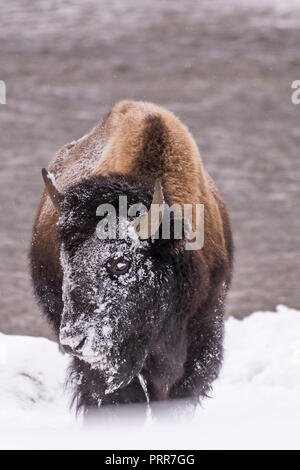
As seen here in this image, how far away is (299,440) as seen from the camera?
2594mm

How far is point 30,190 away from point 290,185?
3.39 meters

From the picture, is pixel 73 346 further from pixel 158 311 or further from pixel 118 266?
pixel 158 311

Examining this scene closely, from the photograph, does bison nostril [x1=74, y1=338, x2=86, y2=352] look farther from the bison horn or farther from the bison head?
the bison horn

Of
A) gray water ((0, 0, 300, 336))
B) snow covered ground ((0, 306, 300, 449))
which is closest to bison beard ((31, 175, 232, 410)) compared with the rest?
snow covered ground ((0, 306, 300, 449))

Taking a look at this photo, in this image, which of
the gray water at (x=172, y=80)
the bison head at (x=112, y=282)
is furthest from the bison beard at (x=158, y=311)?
the gray water at (x=172, y=80)

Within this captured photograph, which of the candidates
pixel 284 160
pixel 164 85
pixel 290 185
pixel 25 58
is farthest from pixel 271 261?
pixel 25 58

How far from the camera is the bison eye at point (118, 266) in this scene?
9.07ft

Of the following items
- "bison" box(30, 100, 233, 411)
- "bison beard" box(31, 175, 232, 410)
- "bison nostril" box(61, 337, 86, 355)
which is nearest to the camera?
"bison nostril" box(61, 337, 86, 355)

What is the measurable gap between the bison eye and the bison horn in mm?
132

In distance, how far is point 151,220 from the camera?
282 centimetres

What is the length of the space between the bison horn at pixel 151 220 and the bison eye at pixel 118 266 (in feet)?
0.43

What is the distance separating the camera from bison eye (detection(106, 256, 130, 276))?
2.76 m
